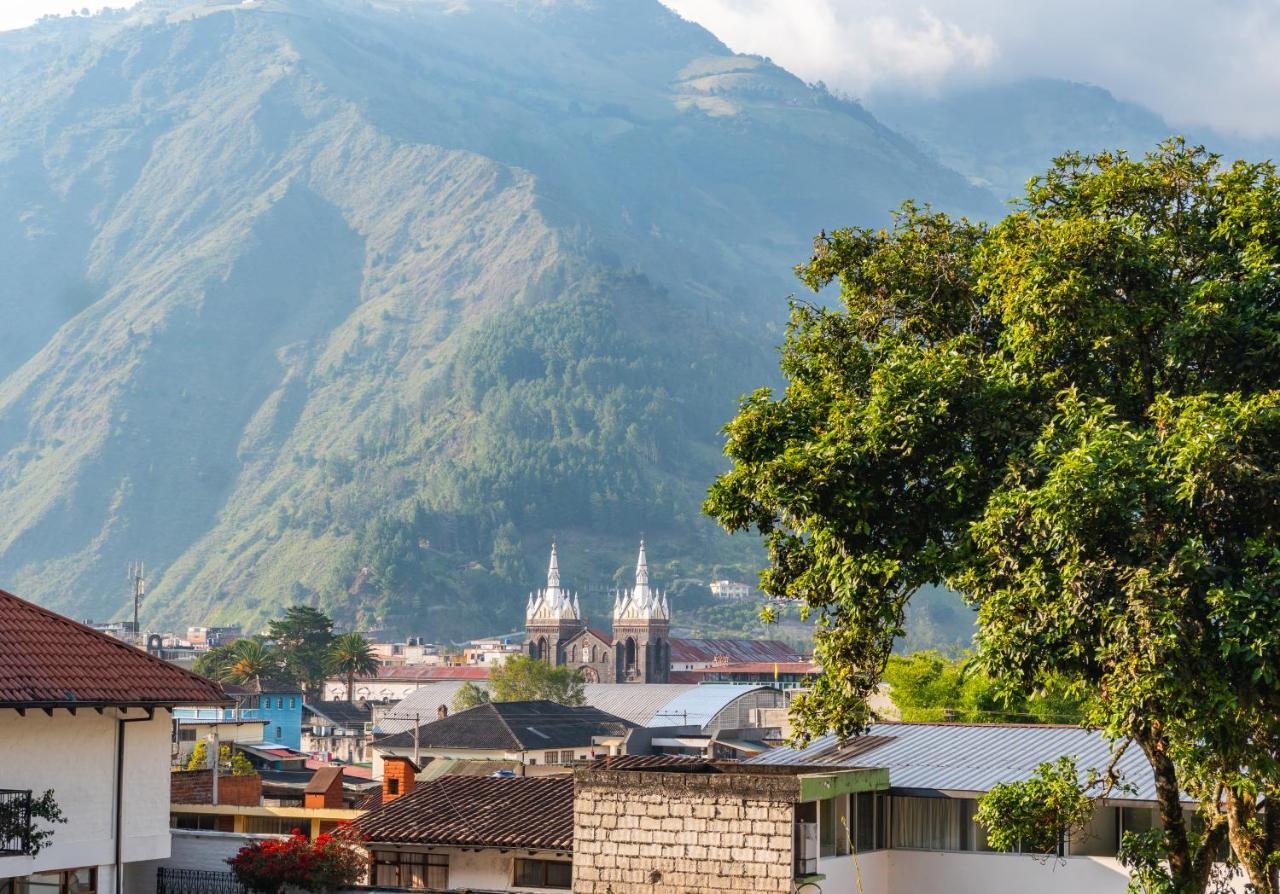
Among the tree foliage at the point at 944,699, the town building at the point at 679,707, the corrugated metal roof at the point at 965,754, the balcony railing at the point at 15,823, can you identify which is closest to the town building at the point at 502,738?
the tree foliage at the point at 944,699

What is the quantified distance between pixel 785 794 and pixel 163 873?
14.2 metres

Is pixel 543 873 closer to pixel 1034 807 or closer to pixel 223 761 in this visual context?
pixel 1034 807

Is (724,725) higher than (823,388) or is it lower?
lower

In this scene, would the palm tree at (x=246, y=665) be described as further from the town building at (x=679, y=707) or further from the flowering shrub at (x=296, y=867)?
the flowering shrub at (x=296, y=867)

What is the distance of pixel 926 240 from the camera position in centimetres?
2542

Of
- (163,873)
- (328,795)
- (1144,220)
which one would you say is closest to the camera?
(1144,220)

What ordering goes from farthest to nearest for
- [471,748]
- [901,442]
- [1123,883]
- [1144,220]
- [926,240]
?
1. [471,748]
2. [1123,883]
3. [926,240]
4. [1144,220]
5. [901,442]

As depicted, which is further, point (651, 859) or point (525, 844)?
point (525, 844)

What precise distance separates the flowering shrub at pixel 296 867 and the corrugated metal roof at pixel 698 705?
99.8m

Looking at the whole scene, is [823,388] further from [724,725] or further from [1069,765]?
[724,725]

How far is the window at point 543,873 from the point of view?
31.3 metres

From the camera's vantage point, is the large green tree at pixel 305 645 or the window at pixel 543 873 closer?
the window at pixel 543 873

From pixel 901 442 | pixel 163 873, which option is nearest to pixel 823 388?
pixel 901 442

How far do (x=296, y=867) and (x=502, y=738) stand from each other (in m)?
63.1
